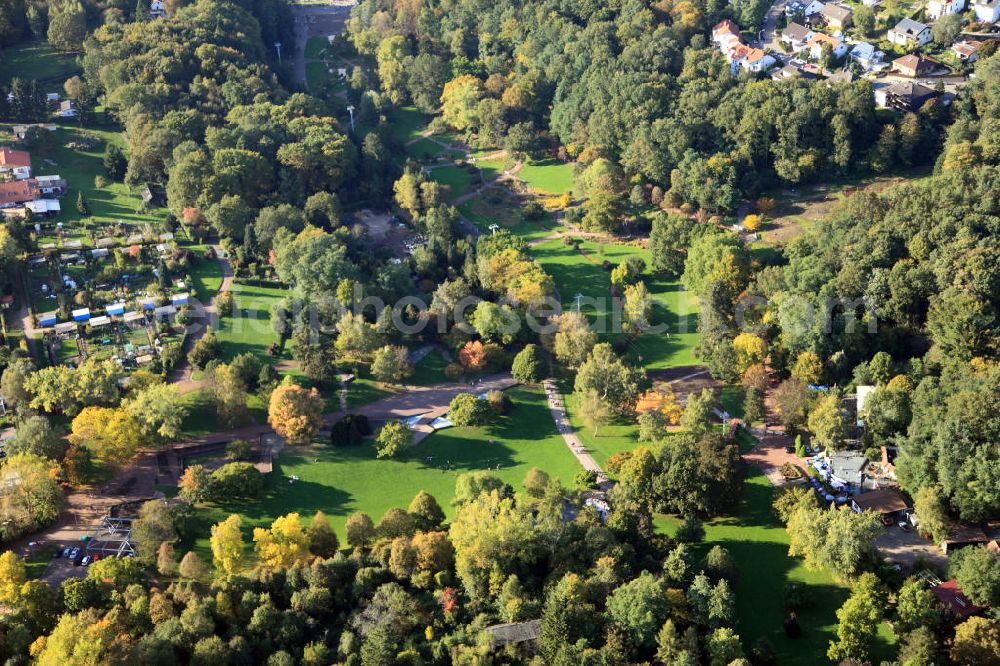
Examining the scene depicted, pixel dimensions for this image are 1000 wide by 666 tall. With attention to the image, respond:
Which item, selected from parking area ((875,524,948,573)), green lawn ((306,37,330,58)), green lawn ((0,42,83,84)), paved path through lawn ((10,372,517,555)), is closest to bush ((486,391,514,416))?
paved path through lawn ((10,372,517,555))

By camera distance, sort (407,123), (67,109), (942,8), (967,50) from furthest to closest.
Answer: (407,123) → (67,109) → (942,8) → (967,50)

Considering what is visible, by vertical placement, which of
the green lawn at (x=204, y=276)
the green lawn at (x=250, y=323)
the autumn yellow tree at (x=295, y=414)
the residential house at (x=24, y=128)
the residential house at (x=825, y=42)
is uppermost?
the residential house at (x=825, y=42)

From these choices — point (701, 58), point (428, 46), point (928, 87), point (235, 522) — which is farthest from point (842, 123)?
point (235, 522)

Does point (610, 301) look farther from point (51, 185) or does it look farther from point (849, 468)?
point (51, 185)

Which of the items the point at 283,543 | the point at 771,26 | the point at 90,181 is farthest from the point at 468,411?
the point at 771,26

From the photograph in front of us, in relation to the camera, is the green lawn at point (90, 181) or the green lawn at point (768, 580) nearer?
the green lawn at point (768, 580)

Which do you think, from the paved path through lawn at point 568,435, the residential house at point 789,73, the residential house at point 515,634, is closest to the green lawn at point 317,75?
the residential house at point 789,73

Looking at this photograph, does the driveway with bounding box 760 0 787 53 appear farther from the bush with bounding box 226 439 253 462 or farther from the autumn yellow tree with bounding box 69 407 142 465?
the autumn yellow tree with bounding box 69 407 142 465

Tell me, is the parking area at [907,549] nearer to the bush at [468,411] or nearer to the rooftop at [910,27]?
the bush at [468,411]

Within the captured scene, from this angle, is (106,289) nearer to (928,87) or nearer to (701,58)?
(701,58)
